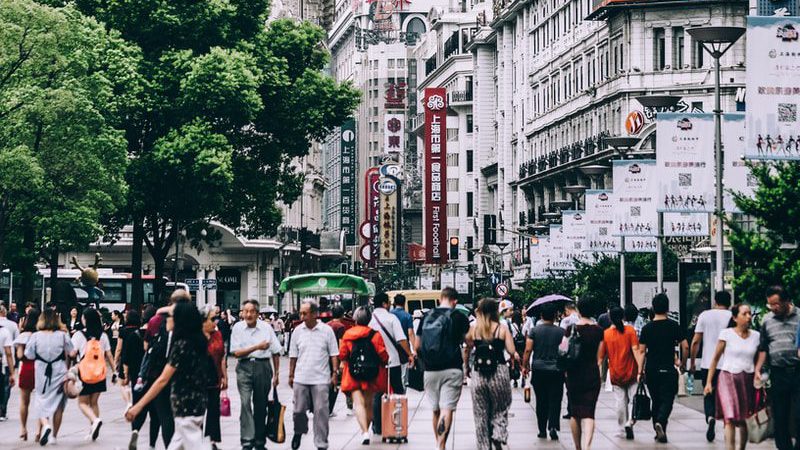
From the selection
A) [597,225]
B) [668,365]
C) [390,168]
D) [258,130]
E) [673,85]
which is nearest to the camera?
[668,365]

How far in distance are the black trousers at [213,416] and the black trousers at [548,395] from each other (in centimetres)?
483

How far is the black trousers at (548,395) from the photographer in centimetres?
2183

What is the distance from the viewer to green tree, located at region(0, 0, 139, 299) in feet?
141

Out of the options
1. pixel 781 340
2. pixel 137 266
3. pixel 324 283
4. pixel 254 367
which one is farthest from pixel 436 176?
pixel 781 340

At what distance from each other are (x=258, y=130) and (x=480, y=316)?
117 ft

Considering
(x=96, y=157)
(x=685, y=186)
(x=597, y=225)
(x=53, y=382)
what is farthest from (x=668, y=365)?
(x=96, y=157)

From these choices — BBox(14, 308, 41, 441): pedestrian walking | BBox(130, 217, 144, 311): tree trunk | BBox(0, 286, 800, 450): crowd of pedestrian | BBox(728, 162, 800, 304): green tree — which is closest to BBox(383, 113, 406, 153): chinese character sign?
BBox(130, 217, 144, 311): tree trunk

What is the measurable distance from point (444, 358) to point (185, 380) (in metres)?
4.82

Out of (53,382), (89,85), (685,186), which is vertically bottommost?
(53,382)

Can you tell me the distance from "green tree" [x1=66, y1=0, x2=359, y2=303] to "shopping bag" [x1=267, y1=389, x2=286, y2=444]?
30062 mm

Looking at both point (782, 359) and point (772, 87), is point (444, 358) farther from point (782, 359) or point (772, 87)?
point (772, 87)

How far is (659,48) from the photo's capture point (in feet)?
249

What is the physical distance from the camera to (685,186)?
3072 cm

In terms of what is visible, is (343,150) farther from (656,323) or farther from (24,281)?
(656,323)
